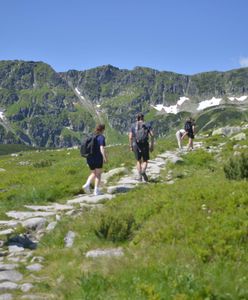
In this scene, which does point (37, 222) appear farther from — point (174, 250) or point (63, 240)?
point (174, 250)

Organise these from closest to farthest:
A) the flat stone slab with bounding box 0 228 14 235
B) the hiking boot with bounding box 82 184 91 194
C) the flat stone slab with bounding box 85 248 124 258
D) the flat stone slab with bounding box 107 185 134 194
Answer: the flat stone slab with bounding box 85 248 124 258 < the flat stone slab with bounding box 0 228 14 235 < the flat stone slab with bounding box 107 185 134 194 < the hiking boot with bounding box 82 184 91 194

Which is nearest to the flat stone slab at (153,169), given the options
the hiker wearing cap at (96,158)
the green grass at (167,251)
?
the hiker wearing cap at (96,158)

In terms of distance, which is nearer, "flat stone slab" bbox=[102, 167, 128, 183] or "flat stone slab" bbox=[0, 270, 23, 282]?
"flat stone slab" bbox=[0, 270, 23, 282]

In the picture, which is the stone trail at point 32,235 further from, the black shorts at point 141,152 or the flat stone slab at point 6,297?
the black shorts at point 141,152

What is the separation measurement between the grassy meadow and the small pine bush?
102cm

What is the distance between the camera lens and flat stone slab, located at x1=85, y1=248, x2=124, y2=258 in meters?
8.45

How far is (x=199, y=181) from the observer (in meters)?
13.4

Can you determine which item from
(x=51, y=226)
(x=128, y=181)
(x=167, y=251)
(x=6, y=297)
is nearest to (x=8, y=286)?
(x=6, y=297)

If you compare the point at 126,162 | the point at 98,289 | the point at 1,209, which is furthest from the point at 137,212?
the point at 126,162

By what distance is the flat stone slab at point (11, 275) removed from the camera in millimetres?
7738

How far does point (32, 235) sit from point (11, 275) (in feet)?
10.6

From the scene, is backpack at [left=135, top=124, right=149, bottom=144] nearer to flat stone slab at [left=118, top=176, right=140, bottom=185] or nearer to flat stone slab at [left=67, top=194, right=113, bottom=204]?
flat stone slab at [left=118, top=176, right=140, bottom=185]

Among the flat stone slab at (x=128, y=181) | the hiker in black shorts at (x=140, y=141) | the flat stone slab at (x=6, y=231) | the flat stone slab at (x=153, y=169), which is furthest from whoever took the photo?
the flat stone slab at (x=153, y=169)

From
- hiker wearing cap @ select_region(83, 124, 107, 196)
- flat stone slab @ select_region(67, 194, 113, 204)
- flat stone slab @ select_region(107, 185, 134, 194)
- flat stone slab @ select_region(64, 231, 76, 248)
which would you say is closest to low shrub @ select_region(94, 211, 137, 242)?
flat stone slab @ select_region(64, 231, 76, 248)
